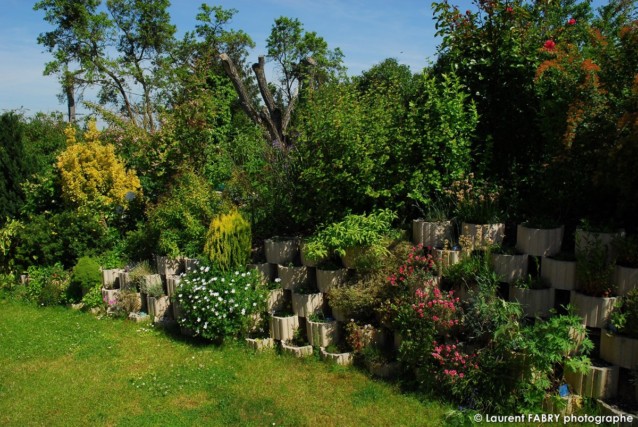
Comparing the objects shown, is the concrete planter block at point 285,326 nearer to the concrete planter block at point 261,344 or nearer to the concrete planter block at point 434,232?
the concrete planter block at point 261,344

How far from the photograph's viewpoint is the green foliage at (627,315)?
4.09 m

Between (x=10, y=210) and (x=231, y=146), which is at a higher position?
(x=231, y=146)

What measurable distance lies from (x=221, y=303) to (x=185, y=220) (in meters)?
1.63

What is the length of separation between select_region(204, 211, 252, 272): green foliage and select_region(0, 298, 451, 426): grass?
97 cm

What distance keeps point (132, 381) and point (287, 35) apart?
20866mm

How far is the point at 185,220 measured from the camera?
23.1 feet

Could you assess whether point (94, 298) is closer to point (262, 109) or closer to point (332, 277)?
point (332, 277)

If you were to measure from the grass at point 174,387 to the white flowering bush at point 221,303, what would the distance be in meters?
0.26

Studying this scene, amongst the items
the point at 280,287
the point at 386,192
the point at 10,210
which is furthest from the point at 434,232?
the point at 10,210

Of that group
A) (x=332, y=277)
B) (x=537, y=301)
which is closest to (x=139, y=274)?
(x=332, y=277)

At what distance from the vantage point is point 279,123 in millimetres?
14281

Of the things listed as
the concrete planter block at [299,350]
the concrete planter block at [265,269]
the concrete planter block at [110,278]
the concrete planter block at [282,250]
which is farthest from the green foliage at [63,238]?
the concrete planter block at [299,350]

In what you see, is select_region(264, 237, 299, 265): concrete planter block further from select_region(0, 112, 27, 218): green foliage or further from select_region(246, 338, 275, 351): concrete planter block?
select_region(0, 112, 27, 218): green foliage

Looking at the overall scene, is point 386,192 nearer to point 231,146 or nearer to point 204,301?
point 204,301
